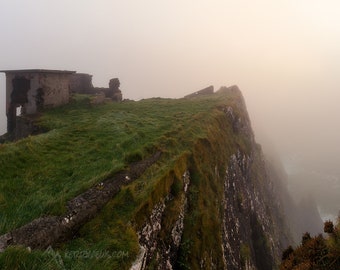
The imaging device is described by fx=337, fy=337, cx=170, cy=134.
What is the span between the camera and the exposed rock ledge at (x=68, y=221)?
934cm

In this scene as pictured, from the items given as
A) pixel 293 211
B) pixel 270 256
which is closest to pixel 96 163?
pixel 270 256

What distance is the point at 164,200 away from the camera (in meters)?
15.3

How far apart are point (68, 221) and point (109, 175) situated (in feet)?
12.1

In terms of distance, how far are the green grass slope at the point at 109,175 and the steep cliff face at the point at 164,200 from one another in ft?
0.17

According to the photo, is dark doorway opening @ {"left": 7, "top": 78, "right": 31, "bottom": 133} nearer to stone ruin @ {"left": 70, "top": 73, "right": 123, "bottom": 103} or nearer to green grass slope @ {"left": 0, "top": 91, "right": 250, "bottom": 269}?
green grass slope @ {"left": 0, "top": 91, "right": 250, "bottom": 269}

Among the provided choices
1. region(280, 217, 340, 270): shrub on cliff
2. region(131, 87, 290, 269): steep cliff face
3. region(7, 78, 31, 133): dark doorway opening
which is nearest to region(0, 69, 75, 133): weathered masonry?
region(7, 78, 31, 133): dark doorway opening

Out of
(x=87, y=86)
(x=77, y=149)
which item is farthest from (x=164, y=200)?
(x=87, y=86)

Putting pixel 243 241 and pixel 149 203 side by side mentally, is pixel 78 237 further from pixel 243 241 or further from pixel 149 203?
pixel 243 241

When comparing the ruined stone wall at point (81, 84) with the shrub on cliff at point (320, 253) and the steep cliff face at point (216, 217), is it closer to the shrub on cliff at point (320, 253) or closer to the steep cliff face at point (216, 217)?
the steep cliff face at point (216, 217)

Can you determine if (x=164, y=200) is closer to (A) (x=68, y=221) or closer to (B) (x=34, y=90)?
(A) (x=68, y=221)

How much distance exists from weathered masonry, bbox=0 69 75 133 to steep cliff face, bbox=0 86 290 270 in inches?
97.5

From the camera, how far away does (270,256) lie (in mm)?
28078

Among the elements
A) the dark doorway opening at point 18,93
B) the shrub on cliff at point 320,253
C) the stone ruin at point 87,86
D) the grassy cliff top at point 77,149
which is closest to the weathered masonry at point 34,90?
the dark doorway opening at point 18,93

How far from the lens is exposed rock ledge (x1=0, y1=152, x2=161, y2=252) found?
368 inches
